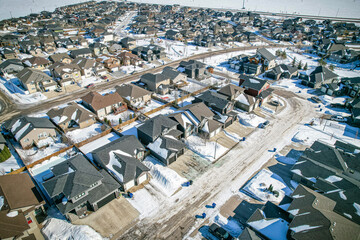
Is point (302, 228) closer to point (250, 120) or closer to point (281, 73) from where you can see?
point (250, 120)

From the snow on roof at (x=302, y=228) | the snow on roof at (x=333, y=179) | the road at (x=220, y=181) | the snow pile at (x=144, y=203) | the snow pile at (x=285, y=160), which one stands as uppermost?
the snow on roof at (x=302, y=228)

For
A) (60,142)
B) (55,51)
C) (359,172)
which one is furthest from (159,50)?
(359,172)

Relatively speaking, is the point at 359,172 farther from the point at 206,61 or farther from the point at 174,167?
the point at 206,61

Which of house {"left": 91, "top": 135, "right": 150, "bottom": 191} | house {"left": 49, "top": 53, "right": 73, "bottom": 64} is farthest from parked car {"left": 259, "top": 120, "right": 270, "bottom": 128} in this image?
house {"left": 49, "top": 53, "right": 73, "bottom": 64}

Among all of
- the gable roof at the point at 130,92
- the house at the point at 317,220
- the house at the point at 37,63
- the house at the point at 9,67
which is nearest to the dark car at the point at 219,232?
the house at the point at 317,220

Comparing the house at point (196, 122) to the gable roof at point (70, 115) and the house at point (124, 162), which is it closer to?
the house at point (124, 162)

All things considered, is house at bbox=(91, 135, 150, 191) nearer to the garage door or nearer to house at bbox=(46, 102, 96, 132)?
the garage door
